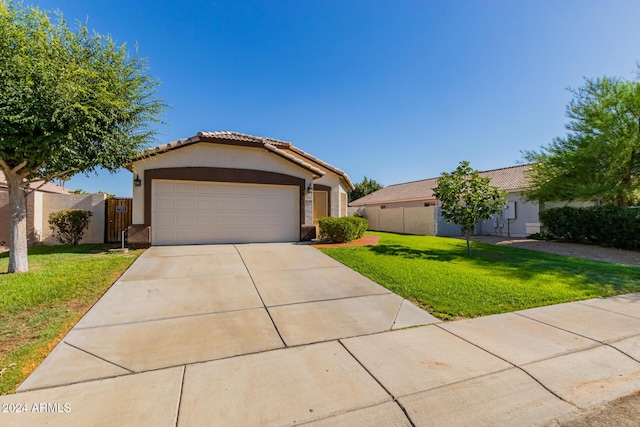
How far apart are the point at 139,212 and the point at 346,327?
967 cm

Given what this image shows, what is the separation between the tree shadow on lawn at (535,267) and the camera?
6.83m

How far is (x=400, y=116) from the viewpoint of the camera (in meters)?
14.8

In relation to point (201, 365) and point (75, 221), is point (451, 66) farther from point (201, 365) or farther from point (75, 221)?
point (75, 221)

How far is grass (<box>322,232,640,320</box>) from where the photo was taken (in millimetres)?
5234

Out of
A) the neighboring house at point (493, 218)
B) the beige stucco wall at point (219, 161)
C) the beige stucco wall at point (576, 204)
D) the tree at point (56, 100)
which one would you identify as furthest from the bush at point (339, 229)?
the beige stucco wall at point (576, 204)

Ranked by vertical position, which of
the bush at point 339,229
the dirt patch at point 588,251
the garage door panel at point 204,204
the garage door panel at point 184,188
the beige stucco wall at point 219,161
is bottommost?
the dirt patch at point 588,251

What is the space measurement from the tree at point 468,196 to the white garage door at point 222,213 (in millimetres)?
6055

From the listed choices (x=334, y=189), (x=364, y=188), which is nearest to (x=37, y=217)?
(x=334, y=189)

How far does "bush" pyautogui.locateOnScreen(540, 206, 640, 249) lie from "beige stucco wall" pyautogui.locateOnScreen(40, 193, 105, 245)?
21.3m

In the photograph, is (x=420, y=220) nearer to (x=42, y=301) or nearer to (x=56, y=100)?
(x=56, y=100)

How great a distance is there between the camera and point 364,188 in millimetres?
41094

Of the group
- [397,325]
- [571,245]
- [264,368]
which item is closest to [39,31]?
[264,368]

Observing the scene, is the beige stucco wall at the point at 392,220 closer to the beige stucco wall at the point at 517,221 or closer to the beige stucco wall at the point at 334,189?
the beige stucco wall at the point at 517,221

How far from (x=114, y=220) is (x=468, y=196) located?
14.4 m
